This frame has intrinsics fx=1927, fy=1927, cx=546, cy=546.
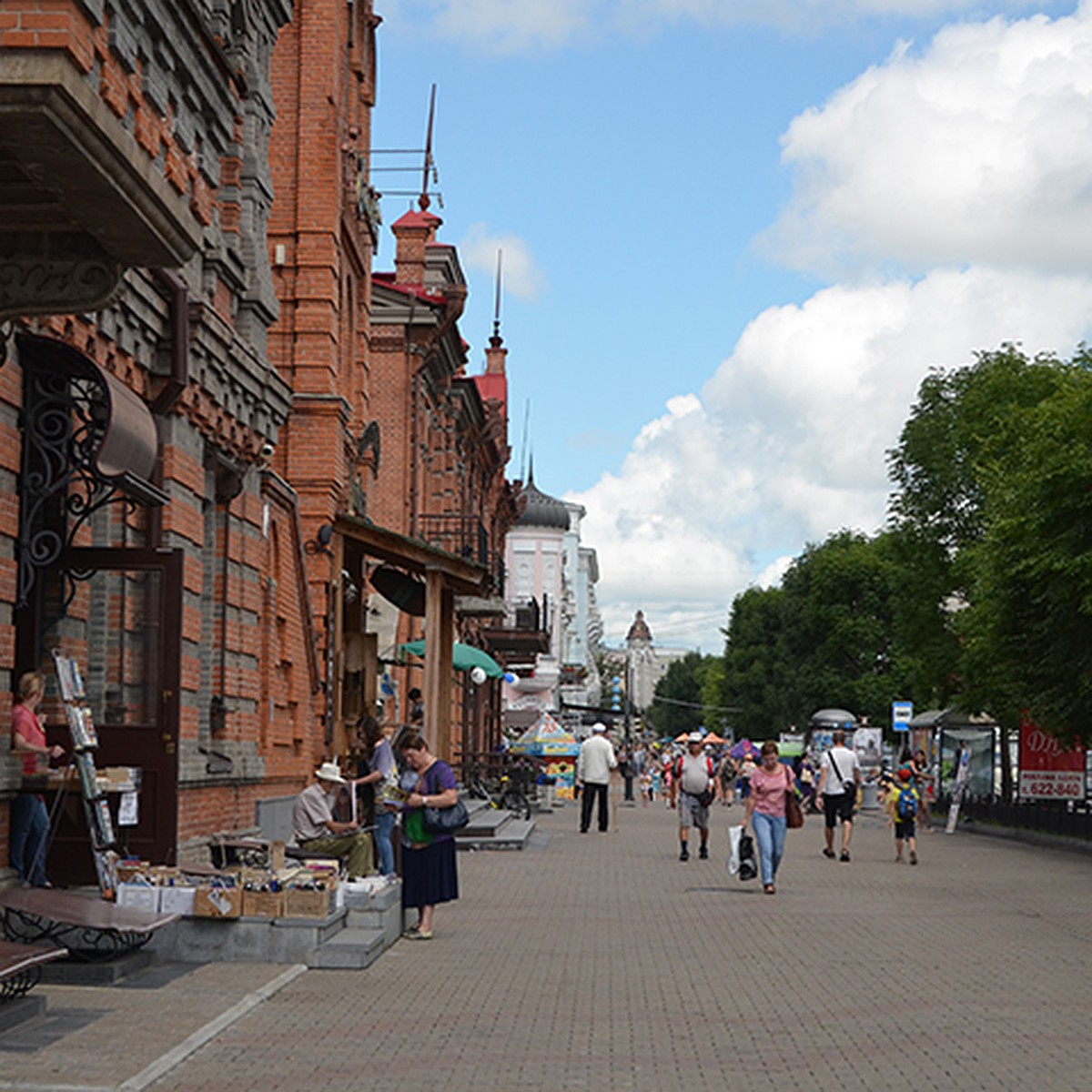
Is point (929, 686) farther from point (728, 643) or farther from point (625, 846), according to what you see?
point (728, 643)

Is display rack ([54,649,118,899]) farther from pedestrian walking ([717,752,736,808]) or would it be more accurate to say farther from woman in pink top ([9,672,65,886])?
pedestrian walking ([717,752,736,808])

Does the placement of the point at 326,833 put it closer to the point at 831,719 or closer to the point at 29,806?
the point at 29,806

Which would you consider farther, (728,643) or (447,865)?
(728,643)

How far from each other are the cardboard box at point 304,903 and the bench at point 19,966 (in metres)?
2.78

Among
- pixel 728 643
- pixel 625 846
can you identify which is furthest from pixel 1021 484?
pixel 728 643

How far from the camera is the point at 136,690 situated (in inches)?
564

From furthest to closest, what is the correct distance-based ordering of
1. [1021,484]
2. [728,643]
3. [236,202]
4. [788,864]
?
1. [728,643]
2. [1021,484]
3. [788,864]
4. [236,202]

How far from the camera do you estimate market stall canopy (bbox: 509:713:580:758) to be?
154 feet

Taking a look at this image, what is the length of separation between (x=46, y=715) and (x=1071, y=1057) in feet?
25.7

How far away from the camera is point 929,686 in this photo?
56.9 meters

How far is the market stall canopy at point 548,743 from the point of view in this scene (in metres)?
47.0

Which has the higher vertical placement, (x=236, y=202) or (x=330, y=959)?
(x=236, y=202)

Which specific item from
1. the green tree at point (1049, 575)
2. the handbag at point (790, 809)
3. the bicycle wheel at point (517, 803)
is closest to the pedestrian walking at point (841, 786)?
the green tree at point (1049, 575)

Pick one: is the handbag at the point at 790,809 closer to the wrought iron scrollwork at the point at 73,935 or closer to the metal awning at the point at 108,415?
the metal awning at the point at 108,415
